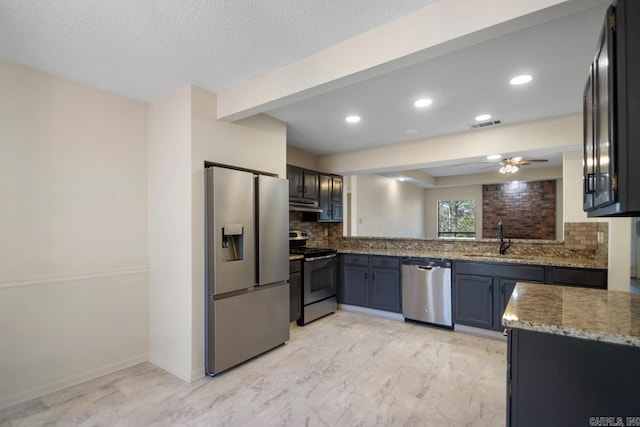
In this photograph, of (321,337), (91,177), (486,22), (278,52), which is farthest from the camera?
(321,337)

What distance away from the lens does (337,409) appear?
2223 mm

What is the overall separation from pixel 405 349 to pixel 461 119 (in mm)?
2578

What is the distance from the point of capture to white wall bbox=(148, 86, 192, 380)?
269 centimetres

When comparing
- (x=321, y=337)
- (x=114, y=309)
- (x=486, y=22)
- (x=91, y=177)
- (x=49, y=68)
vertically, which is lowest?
(x=321, y=337)

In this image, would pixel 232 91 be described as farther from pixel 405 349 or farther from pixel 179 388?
pixel 405 349

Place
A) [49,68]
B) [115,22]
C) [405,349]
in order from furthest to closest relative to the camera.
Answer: [405,349] → [49,68] → [115,22]

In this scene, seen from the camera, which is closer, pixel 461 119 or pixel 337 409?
pixel 337 409

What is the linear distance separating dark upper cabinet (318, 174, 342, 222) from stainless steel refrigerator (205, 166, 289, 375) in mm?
1624

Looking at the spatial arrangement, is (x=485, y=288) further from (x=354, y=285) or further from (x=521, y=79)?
(x=521, y=79)

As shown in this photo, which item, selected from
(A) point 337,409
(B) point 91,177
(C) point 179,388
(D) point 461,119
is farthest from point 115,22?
(D) point 461,119

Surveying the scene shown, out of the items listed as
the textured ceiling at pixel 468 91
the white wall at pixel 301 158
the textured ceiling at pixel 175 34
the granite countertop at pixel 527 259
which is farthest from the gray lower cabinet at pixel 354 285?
the textured ceiling at pixel 175 34

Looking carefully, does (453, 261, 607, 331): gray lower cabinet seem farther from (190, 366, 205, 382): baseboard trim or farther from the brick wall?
the brick wall

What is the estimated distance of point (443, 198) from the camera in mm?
9695

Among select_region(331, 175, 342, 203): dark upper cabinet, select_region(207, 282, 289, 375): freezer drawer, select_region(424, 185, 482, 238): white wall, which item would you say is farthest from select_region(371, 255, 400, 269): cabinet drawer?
select_region(424, 185, 482, 238): white wall
